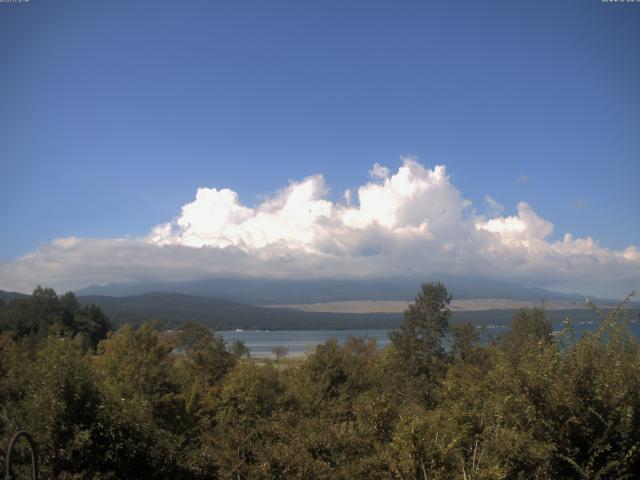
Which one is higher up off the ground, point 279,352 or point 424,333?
point 424,333

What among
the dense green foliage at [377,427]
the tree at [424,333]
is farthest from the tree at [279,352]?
the dense green foliage at [377,427]

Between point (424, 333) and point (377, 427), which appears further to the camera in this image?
point (424, 333)

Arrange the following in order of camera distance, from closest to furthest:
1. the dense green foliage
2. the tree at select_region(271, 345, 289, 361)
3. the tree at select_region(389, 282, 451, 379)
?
1. the dense green foliage
2. the tree at select_region(389, 282, 451, 379)
3. the tree at select_region(271, 345, 289, 361)

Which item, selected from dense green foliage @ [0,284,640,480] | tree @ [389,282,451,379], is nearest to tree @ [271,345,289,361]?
tree @ [389,282,451,379]

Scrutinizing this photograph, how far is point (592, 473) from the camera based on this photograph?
9.73 metres

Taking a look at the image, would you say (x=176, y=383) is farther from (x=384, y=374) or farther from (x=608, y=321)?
(x=608, y=321)

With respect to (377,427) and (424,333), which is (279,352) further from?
(377,427)

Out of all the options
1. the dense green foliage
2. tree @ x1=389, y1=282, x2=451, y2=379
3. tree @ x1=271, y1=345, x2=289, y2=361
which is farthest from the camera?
tree @ x1=271, y1=345, x2=289, y2=361

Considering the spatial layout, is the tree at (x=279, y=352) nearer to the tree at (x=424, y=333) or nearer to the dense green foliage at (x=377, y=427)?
the tree at (x=424, y=333)

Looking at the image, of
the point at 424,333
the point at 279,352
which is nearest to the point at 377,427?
the point at 424,333

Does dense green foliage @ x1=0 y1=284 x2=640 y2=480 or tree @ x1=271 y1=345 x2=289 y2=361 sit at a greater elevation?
dense green foliage @ x1=0 y1=284 x2=640 y2=480

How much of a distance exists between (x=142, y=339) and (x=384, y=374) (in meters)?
17.7

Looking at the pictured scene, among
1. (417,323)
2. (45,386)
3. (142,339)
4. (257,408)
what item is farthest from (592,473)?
(142,339)

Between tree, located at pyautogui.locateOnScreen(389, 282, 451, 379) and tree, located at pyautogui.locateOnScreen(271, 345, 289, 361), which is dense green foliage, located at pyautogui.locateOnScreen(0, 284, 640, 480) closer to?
tree, located at pyautogui.locateOnScreen(389, 282, 451, 379)
